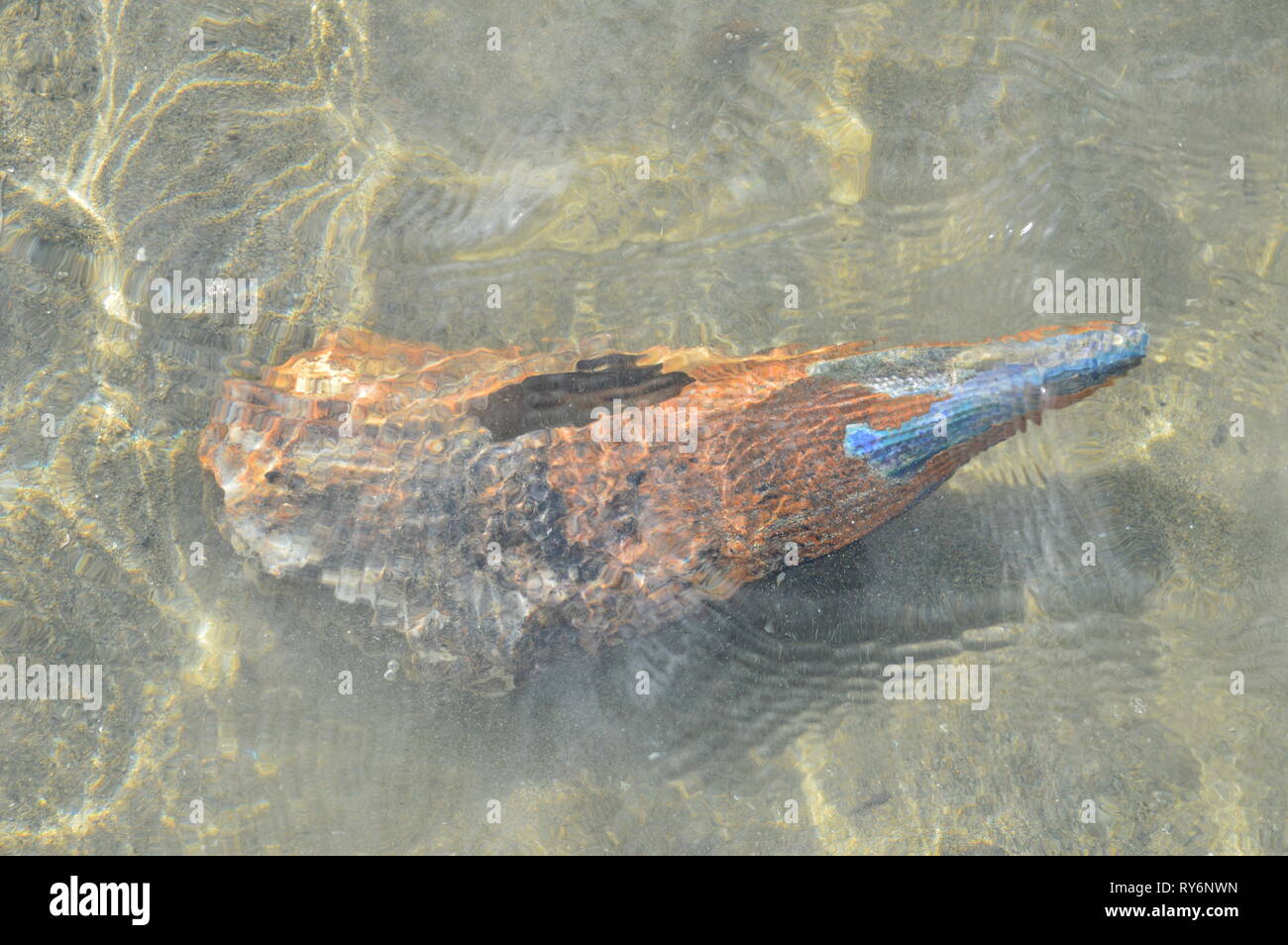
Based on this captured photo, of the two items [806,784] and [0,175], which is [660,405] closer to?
[806,784]

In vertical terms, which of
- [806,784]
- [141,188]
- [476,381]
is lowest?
[806,784]

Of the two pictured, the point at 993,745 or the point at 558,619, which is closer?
the point at 558,619

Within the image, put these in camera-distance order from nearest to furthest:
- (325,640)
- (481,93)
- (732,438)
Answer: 1. (732,438)
2. (325,640)
3. (481,93)

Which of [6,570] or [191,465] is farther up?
[191,465]

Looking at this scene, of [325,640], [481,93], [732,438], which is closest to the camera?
[732,438]

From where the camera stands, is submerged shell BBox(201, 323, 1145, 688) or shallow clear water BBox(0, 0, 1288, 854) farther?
shallow clear water BBox(0, 0, 1288, 854)

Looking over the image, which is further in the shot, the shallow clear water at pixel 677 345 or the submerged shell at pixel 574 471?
the shallow clear water at pixel 677 345

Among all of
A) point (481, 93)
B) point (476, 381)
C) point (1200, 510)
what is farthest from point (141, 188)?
point (1200, 510)

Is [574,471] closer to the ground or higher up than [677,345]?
closer to the ground
